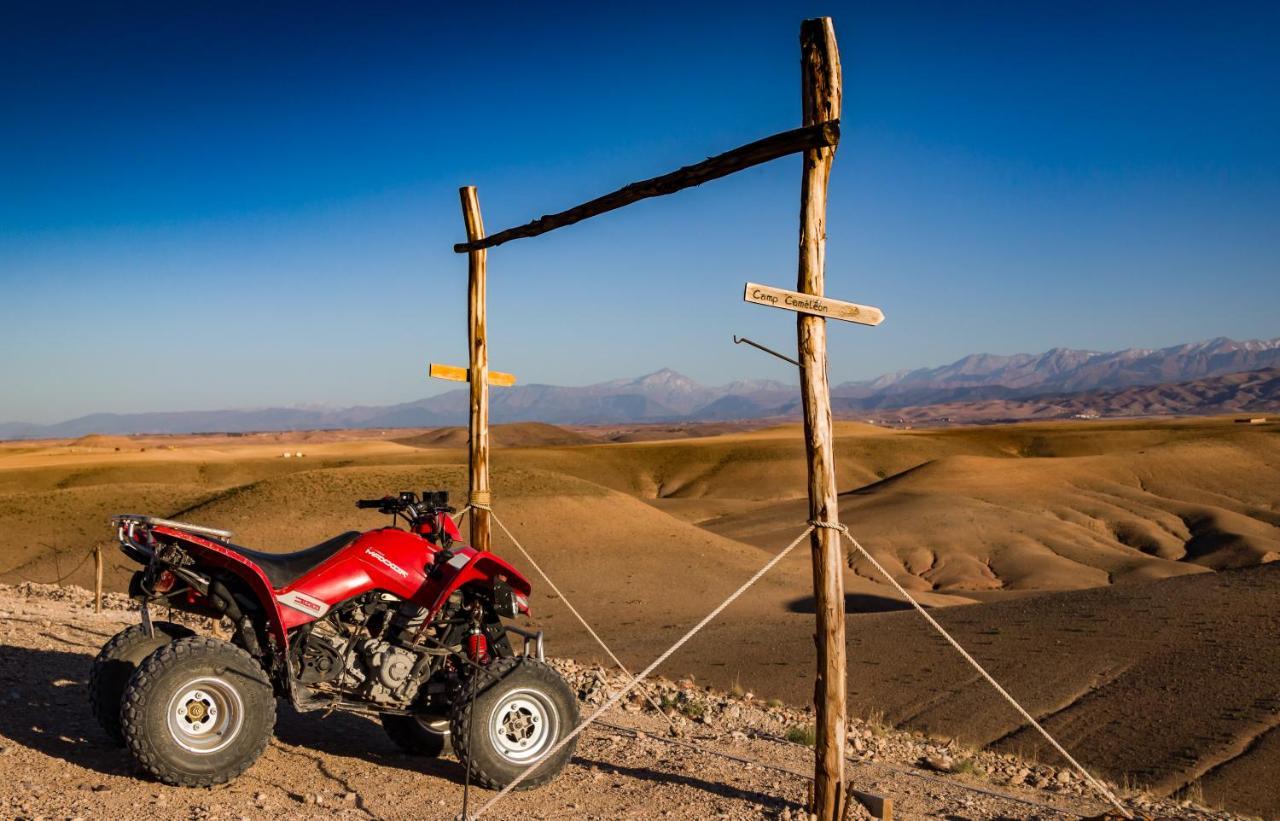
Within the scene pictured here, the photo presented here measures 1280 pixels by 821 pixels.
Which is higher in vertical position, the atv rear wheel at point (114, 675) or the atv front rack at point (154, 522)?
the atv front rack at point (154, 522)

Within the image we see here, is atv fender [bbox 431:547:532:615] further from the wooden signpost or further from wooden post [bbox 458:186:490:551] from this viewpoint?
wooden post [bbox 458:186:490:551]

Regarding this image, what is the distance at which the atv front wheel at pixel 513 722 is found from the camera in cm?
631

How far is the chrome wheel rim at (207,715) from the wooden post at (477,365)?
5181 millimetres

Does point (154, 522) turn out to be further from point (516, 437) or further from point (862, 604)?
point (516, 437)

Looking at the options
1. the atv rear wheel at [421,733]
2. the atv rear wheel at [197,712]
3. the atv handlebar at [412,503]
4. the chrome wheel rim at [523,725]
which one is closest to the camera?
the atv rear wheel at [197,712]

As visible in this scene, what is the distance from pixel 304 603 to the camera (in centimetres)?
606

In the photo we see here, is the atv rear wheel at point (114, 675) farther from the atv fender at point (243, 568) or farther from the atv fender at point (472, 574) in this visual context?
the atv fender at point (472, 574)

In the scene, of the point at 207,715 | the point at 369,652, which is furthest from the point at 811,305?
the point at 207,715

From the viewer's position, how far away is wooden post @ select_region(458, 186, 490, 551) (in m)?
11.1

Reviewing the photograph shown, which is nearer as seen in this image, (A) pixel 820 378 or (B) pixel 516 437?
(A) pixel 820 378

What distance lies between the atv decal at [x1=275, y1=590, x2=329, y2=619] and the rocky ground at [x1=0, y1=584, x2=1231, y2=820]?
3.35 feet

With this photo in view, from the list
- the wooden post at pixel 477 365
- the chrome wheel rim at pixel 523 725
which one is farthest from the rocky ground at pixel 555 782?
the wooden post at pixel 477 365

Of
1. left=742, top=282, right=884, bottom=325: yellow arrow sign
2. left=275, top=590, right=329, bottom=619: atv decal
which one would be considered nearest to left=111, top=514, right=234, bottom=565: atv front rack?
left=275, top=590, right=329, bottom=619: atv decal

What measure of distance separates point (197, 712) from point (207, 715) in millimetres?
64
